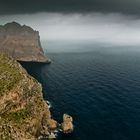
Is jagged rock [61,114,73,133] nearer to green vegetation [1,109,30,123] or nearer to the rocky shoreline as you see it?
the rocky shoreline

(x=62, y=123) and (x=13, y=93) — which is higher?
(x=13, y=93)

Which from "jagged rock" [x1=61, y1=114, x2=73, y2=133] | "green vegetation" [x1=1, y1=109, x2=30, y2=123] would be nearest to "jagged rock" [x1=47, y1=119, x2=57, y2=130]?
"jagged rock" [x1=61, y1=114, x2=73, y2=133]

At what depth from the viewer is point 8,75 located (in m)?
154

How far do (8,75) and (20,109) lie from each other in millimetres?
18839

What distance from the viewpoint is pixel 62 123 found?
168m

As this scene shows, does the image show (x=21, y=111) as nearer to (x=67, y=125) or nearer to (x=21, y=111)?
(x=21, y=111)

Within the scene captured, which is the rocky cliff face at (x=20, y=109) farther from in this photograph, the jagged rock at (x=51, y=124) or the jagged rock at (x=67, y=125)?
the jagged rock at (x=67, y=125)

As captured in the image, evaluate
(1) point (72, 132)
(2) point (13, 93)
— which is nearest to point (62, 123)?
(1) point (72, 132)

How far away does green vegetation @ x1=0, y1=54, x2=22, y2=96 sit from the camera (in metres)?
145

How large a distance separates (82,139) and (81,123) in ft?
65.6

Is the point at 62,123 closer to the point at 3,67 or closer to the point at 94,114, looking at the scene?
the point at 94,114

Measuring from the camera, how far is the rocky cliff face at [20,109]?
138250mm

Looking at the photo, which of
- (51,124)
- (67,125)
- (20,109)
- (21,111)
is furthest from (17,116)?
(67,125)

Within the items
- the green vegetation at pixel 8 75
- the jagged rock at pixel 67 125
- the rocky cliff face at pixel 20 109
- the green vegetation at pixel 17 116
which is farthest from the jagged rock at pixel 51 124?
the green vegetation at pixel 8 75
